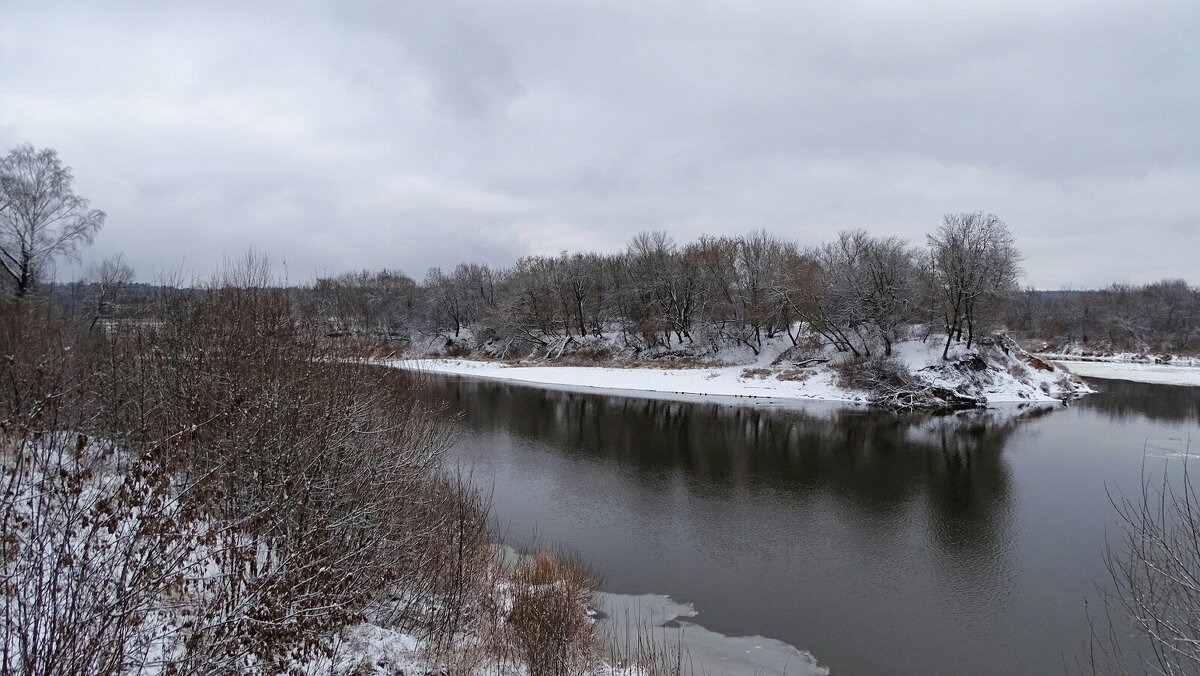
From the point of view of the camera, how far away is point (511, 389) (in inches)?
1742

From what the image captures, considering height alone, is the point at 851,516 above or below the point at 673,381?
below

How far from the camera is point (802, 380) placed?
42406mm

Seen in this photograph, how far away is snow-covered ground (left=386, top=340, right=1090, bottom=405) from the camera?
128 ft

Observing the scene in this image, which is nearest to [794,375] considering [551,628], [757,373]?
[757,373]

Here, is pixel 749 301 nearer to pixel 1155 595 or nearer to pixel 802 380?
pixel 802 380

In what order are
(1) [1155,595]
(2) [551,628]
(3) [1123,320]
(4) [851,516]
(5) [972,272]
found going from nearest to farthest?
(2) [551,628] → (1) [1155,595] → (4) [851,516] → (5) [972,272] → (3) [1123,320]

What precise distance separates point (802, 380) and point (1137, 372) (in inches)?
1498

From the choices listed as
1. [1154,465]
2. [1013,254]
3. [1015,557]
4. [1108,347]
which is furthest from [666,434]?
[1108,347]

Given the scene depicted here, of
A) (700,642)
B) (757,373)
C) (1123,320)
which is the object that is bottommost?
(700,642)

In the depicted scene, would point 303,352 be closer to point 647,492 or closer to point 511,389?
point 647,492

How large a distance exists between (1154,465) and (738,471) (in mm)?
13938

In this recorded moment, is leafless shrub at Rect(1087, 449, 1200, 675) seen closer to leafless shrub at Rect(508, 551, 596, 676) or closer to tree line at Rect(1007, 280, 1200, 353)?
leafless shrub at Rect(508, 551, 596, 676)

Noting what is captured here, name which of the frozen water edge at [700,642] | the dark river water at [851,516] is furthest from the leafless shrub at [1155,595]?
the frozen water edge at [700,642]

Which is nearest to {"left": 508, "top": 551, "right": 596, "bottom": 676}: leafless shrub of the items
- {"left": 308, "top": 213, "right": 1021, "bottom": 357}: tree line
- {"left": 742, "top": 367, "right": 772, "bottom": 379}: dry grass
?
{"left": 308, "top": 213, "right": 1021, "bottom": 357}: tree line
